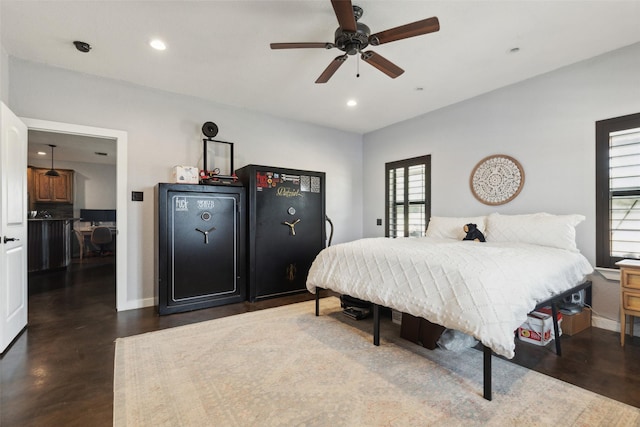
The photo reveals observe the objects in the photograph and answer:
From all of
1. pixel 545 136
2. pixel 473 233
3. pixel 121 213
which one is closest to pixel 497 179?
pixel 545 136

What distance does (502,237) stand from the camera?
10.5 ft

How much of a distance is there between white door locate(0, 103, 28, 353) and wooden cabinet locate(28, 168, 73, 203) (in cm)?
592

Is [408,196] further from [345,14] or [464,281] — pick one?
[345,14]

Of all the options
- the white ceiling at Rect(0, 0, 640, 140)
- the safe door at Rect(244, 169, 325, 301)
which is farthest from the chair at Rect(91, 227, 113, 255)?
the safe door at Rect(244, 169, 325, 301)

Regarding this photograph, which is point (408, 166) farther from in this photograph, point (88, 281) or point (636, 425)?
point (88, 281)

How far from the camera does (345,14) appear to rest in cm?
193

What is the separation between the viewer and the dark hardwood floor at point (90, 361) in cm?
169

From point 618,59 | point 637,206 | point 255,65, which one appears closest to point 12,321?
point 255,65

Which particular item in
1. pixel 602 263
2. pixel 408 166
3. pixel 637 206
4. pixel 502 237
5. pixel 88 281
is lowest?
pixel 88 281

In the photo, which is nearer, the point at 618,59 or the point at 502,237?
the point at 618,59

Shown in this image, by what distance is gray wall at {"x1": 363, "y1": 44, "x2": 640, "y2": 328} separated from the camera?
2.89 metres

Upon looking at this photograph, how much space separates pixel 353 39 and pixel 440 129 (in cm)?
270

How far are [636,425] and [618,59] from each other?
314 centimetres

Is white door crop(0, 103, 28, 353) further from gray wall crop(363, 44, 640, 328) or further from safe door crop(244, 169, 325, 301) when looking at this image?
gray wall crop(363, 44, 640, 328)
